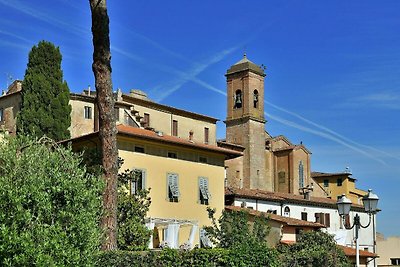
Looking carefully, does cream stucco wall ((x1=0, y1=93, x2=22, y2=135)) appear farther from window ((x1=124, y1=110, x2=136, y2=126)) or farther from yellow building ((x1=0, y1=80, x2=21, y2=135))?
window ((x1=124, y1=110, x2=136, y2=126))

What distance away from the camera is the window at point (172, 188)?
→ 32.6 meters

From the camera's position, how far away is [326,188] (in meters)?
67.4

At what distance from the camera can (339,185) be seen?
217ft

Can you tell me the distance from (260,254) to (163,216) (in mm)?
11910

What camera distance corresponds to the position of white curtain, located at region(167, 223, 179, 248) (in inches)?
1223

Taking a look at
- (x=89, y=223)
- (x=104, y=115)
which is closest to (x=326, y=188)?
(x=104, y=115)

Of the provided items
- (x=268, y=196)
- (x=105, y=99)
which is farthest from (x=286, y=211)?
(x=105, y=99)

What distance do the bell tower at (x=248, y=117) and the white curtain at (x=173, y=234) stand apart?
88.3ft

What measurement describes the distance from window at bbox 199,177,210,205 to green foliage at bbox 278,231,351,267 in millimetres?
5924

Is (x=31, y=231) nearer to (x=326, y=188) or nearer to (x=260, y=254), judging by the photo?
(x=260, y=254)

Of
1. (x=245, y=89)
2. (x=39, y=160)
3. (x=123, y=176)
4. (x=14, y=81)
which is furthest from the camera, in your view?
(x=245, y=89)

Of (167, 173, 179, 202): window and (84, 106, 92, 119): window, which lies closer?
(167, 173, 179, 202): window

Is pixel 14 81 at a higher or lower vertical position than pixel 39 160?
higher

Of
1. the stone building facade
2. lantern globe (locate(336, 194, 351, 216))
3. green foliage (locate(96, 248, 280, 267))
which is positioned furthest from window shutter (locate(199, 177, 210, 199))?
the stone building facade
